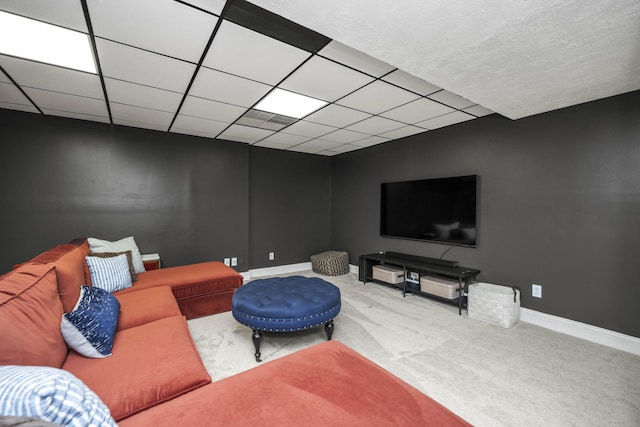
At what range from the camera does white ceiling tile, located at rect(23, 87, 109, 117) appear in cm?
270

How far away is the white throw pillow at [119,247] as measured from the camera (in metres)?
3.09

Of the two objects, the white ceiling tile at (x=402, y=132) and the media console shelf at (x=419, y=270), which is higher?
the white ceiling tile at (x=402, y=132)

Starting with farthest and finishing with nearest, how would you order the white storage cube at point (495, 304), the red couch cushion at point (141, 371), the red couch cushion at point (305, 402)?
the white storage cube at point (495, 304), the red couch cushion at point (141, 371), the red couch cushion at point (305, 402)

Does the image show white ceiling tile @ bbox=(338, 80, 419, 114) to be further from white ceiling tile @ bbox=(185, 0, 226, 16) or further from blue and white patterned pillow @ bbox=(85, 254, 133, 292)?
blue and white patterned pillow @ bbox=(85, 254, 133, 292)

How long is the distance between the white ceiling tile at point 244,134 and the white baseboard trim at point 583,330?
4.05m

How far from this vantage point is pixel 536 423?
5.23ft

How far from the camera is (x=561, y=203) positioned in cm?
282

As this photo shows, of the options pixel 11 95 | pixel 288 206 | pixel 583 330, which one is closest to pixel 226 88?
pixel 11 95

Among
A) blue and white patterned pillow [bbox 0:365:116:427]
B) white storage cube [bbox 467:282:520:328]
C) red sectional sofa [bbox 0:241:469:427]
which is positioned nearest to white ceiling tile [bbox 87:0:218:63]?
red sectional sofa [bbox 0:241:469:427]

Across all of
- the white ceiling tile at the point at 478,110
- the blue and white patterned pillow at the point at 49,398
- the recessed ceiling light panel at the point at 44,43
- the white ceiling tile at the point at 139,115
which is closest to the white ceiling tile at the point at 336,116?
the white ceiling tile at the point at 478,110

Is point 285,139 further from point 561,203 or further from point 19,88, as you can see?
point 561,203

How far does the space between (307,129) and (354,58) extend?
6.16 ft

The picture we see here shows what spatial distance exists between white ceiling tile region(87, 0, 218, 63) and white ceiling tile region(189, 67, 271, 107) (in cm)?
35

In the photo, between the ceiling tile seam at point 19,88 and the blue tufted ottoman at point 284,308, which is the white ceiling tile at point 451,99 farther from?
the ceiling tile seam at point 19,88
